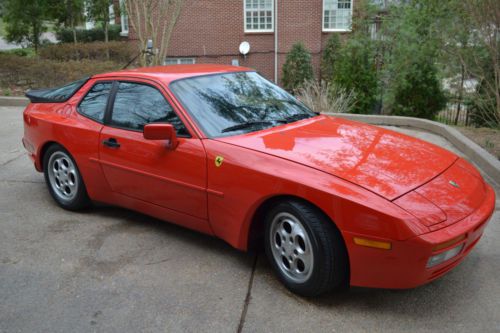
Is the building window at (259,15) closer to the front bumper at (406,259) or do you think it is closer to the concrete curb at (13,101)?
the concrete curb at (13,101)

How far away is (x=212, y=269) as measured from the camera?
13.0 ft

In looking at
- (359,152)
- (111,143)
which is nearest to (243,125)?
(359,152)

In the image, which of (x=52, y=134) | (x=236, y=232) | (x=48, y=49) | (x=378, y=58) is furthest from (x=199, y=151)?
(x=48, y=49)

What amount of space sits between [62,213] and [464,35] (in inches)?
288

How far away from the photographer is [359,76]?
11.2m

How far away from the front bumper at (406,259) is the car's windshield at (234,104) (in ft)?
4.65

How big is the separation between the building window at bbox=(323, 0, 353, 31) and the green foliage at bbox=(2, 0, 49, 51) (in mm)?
11636

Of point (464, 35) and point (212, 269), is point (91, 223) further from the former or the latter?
point (464, 35)

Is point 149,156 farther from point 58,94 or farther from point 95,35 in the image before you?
point 95,35

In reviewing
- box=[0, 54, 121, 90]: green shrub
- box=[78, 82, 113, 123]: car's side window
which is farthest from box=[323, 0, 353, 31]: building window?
box=[78, 82, 113, 123]: car's side window

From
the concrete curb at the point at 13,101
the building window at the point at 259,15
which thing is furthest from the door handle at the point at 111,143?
the building window at the point at 259,15

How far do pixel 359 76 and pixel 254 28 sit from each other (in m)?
12.5

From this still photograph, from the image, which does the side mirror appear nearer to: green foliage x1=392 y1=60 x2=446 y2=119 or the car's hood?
the car's hood

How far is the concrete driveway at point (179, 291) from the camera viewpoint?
3.26 meters
